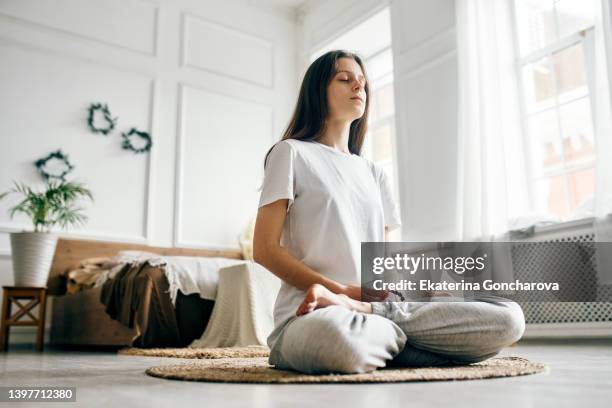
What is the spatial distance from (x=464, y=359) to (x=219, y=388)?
1.96 feet

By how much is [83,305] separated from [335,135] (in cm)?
237

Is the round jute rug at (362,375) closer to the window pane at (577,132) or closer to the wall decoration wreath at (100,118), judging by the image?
the window pane at (577,132)

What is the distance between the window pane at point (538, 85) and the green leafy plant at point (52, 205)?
9.26 feet

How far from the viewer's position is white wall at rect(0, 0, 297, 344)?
158 inches

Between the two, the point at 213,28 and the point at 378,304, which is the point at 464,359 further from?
the point at 213,28

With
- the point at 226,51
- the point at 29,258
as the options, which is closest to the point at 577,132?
the point at 226,51

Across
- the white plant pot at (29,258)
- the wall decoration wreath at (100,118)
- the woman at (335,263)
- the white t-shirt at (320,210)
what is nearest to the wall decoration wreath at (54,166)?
the wall decoration wreath at (100,118)

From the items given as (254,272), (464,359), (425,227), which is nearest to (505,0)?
(425,227)

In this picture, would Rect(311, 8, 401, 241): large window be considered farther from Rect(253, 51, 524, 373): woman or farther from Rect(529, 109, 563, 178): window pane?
Rect(253, 51, 524, 373): woman

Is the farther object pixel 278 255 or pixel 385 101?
pixel 385 101

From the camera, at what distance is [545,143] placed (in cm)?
331

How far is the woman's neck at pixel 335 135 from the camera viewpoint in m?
1.54

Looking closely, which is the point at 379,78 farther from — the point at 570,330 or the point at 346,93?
the point at 346,93

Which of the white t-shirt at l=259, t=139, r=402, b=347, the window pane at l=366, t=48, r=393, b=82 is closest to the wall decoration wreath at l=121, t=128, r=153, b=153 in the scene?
the window pane at l=366, t=48, r=393, b=82
